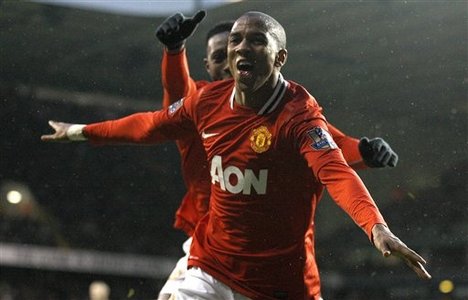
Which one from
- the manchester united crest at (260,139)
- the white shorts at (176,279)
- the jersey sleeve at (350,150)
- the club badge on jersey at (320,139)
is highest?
the club badge on jersey at (320,139)

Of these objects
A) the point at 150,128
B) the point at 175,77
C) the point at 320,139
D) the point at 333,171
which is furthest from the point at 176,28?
the point at 333,171

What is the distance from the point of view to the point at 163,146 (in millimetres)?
14898

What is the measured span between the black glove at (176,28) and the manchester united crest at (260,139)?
961 mm

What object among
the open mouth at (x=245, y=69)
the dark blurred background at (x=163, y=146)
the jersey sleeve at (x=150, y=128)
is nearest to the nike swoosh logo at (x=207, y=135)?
the jersey sleeve at (x=150, y=128)

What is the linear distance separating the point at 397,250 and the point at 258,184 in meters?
0.81

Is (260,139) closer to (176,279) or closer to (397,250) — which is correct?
(397,250)

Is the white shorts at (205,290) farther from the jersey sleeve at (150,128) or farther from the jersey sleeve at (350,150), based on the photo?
→ the jersey sleeve at (350,150)

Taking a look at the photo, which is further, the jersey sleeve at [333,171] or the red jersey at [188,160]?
the red jersey at [188,160]

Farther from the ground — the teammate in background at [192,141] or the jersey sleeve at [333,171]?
the jersey sleeve at [333,171]

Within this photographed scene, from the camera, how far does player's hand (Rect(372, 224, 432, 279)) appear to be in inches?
92.8

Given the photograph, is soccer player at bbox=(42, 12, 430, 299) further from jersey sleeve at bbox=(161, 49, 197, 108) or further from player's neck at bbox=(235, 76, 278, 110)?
jersey sleeve at bbox=(161, 49, 197, 108)

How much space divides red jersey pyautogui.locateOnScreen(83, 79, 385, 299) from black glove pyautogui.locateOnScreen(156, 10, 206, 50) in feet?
2.14

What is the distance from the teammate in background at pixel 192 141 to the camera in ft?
11.9

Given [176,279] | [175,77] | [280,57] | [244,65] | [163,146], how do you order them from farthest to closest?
[163,146], [175,77], [176,279], [280,57], [244,65]
